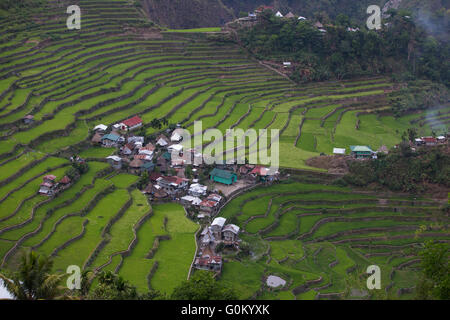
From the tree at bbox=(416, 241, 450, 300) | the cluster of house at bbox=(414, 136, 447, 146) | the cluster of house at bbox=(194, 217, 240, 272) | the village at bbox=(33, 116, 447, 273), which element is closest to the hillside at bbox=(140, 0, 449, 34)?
the cluster of house at bbox=(414, 136, 447, 146)

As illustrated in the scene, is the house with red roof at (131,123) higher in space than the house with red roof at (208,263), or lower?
higher

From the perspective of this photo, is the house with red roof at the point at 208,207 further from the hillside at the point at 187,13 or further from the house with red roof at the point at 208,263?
the hillside at the point at 187,13

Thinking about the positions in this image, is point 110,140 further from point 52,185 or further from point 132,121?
point 52,185

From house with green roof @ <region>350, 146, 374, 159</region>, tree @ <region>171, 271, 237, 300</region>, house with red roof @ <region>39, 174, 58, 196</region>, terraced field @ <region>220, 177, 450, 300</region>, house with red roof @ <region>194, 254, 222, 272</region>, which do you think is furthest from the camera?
house with green roof @ <region>350, 146, 374, 159</region>

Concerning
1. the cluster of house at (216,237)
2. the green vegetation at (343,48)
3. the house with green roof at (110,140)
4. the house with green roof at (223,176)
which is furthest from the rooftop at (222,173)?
the green vegetation at (343,48)

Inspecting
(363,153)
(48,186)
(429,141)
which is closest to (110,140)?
(48,186)

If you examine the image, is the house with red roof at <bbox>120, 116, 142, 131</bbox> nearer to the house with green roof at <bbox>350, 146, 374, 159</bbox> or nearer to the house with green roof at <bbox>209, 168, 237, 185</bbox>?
the house with green roof at <bbox>209, 168, 237, 185</bbox>
